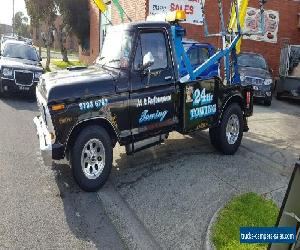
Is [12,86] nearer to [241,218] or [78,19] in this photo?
[241,218]

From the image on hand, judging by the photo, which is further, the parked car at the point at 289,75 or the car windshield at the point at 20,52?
the parked car at the point at 289,75

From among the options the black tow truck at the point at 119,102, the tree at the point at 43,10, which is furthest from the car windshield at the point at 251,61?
the tree at the point at 43,10

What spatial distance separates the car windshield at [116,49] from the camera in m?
6.37


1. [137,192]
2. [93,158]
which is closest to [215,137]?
[137,192]

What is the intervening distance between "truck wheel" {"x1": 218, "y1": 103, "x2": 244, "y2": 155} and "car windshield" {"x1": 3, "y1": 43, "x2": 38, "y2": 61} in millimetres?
9800

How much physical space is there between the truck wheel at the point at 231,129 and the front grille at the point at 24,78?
809 centimetres

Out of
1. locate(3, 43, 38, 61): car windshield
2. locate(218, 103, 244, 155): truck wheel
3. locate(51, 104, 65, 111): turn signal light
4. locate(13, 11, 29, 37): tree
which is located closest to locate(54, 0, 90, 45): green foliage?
locate(3, 43, 38, 61): car windshield

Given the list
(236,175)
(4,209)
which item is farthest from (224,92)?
(4,209)

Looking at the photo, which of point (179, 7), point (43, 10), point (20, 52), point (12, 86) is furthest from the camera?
point (43, 10)

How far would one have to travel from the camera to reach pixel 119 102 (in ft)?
20.1

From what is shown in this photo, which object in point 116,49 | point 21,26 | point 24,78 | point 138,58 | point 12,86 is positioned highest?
point 21,26

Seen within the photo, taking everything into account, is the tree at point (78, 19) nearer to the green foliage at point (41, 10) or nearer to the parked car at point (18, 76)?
the green foliage at point (41, 10)

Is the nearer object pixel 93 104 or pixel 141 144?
pixel 93 104

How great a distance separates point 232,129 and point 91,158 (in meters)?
3.60
